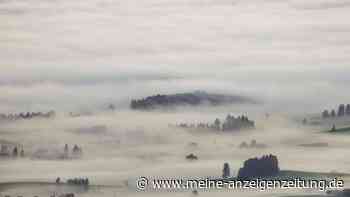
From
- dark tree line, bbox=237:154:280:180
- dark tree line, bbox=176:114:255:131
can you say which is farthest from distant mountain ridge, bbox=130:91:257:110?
dark tree line, bbox=237:154:280:180

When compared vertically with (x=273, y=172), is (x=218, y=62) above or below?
above

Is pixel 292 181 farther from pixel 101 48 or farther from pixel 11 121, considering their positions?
pixel 11 121

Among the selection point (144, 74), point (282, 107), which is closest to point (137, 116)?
point (144, 74)

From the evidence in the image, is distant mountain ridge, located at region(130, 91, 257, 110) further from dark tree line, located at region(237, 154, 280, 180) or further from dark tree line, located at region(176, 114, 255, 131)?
dark tree line, located at region(237, 154, 280, 180)

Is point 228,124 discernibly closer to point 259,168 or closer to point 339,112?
point 259,168

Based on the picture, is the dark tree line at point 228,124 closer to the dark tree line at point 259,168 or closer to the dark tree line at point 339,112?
the dark tree line at point 259,168

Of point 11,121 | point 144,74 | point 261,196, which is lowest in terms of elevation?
point 261,196

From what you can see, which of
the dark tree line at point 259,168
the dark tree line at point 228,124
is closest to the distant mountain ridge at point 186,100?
the dark tree line at point 228,124
